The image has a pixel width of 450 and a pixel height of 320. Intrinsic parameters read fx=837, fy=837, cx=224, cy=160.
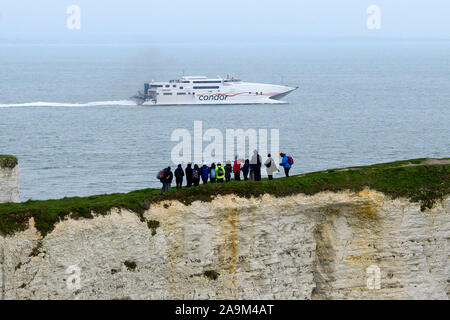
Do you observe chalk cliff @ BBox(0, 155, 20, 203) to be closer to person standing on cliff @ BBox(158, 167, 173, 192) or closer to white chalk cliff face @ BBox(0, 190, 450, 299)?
white chalk cliff face @ BBox(0, 190, 450, 299)

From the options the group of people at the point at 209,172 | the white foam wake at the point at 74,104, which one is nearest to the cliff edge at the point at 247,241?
the group of people at the point at 209,172

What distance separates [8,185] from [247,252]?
10.8 m

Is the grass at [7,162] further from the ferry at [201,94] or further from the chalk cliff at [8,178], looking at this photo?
the ferry at [201,94]

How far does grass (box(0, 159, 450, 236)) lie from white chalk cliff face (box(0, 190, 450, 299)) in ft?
1.04

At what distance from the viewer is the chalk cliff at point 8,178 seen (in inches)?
1385

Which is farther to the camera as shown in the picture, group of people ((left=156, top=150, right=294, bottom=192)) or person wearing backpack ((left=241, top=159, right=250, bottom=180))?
person wearing backpack ((left=241, top=159, right=250, bottom=180))

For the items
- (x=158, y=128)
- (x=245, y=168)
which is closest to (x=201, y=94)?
(x=158, y=128)

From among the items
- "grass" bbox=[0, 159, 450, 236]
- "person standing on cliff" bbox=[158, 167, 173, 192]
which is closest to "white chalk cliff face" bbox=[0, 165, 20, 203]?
"grass" bbox=[0, 159, 450, 236]

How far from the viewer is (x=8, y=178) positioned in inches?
1398

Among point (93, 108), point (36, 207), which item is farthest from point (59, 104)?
point (36, 207)

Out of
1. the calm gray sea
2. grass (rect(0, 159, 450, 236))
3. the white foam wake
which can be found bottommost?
the calm gray sea

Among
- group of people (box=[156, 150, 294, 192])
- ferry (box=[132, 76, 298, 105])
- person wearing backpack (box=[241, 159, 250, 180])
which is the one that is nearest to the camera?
group of people (box=[156, 150, 294, 192])

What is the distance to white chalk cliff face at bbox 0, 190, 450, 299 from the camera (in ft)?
97.8

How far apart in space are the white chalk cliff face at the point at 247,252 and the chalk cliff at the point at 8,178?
6173 mm
